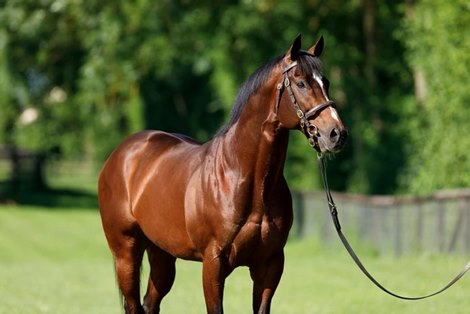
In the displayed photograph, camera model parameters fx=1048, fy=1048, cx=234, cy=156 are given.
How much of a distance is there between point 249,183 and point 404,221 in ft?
47.2

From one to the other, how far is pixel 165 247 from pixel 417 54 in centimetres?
1743

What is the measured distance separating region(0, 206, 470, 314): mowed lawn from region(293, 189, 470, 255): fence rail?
0.38 meters

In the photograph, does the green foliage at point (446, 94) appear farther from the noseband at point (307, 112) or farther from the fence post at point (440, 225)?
the noseband at point (307, 112)

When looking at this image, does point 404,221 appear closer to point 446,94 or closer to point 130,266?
point 446,94

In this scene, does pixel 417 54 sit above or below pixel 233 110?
below

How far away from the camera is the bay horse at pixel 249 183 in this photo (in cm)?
664

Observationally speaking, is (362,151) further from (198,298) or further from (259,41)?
(198,298)

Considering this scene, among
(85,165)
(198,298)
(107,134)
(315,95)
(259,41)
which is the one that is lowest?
(85,165)

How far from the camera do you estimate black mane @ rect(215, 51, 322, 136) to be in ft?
21.8

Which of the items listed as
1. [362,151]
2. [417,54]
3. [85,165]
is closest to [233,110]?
[417,54]

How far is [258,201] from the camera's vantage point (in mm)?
6949

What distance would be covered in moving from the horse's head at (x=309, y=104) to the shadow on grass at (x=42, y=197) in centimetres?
3106

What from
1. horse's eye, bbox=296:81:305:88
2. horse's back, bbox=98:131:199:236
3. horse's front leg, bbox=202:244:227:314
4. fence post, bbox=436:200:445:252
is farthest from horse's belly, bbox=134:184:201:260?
fence post, bbox=436:200:445:252

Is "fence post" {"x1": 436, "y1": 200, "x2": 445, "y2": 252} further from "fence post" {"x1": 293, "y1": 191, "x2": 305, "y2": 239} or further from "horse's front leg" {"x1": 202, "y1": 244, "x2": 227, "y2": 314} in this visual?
"horse's front leg" {"x1": 202, "y1": 244, "x2": 227, "y2": 314}
